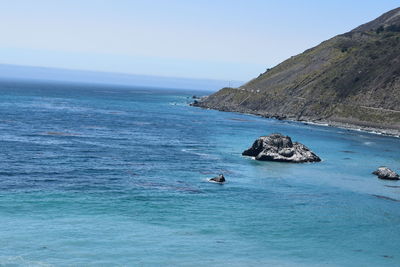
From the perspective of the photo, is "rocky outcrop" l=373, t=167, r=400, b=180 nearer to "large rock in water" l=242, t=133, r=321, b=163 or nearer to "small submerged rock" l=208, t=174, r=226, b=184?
"large rock in water" l=242, t=133, r=321, b=163

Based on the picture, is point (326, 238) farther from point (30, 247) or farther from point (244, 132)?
point (244, 132)

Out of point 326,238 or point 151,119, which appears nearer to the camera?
point 326,238

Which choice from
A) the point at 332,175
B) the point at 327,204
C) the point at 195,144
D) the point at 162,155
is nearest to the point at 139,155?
the point at 162,155

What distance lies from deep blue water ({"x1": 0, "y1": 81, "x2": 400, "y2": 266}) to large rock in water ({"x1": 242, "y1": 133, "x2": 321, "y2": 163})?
112 inches

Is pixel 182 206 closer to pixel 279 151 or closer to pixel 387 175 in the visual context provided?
pixel 387 175

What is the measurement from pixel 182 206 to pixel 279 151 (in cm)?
4660

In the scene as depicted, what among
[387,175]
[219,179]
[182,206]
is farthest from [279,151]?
[182,206]

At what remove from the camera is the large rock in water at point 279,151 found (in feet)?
366

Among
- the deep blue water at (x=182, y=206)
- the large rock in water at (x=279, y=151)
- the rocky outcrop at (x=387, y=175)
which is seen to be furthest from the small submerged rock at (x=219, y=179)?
the rocky outcrop at (x=387, y=175)

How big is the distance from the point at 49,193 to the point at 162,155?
41752 mm

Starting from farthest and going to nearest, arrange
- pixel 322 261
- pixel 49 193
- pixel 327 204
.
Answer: pixel 327 204 → pixel 49 193 → pixel 322 261

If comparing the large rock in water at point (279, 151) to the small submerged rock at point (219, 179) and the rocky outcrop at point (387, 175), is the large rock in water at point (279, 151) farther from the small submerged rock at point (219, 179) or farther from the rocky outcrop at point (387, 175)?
the small submerged rock at point (219, 179)

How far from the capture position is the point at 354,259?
55.5 m

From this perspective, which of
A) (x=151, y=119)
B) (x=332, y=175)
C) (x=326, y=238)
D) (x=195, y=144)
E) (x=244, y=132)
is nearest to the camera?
(x=326, y=238)
